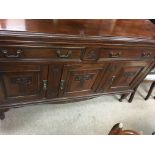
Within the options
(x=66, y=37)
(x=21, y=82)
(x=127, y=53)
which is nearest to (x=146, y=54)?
(x=127, y=53)

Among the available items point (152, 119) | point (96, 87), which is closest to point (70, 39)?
point (96, 87)

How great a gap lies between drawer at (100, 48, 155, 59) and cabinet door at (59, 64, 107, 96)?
97 millimetres

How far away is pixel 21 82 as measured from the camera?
1075 millimetres

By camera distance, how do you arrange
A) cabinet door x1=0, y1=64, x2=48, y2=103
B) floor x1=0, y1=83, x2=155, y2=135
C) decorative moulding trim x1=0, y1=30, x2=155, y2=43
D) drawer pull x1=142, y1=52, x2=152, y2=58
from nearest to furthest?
decorative moulding trim x1=0, y1=30, x2=155, y2=43 → cabinet door x1=0, y1=64, x2=48, y2=103 → drawer pull x1=142, y1=52, x2=152, y2=58 → floor x1=0, y1=83, x2=155, y2=135

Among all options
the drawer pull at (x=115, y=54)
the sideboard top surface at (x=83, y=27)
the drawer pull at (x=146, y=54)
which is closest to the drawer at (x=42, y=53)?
the sideboard top surface at (x=83, y=27)

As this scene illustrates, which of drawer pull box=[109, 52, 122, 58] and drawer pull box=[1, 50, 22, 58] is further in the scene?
drawer pull box=[109, 52, 122, 58]

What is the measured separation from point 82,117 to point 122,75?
49 cm

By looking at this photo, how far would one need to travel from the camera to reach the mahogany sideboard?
879 millimetres

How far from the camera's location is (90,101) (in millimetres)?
1617

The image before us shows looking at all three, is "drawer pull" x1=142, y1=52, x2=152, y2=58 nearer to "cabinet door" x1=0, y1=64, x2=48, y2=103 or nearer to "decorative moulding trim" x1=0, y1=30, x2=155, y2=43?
"decorative moulding trim" x1=0, y1=30, x2=155, y2=43

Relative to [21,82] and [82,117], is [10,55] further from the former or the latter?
[82,117]

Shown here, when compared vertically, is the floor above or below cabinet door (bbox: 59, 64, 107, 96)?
below

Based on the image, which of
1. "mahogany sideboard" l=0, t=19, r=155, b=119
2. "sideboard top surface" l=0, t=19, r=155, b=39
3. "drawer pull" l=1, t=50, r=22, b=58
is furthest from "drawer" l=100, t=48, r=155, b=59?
"drawer pull" l=1, t=50, r=22, b=58
